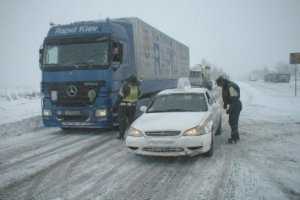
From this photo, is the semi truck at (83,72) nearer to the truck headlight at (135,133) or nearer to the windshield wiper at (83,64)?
the windshield wiper at (83,64)

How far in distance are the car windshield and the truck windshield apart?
253cm

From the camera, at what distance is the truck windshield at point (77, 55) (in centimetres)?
977

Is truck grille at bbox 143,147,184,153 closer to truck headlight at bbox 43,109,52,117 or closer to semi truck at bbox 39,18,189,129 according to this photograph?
semi truck at bbox 39,18,189,129

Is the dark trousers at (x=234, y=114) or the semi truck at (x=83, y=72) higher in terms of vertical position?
the semi truck at (x=83, y=72)

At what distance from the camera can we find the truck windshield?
977 centimetres

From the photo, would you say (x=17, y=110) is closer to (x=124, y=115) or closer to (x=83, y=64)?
(x=83, y=64)

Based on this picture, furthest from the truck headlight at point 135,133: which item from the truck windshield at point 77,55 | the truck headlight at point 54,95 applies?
the truck headlight at point 54,95

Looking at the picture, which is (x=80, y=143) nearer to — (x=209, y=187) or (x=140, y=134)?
(x=140, y=134)

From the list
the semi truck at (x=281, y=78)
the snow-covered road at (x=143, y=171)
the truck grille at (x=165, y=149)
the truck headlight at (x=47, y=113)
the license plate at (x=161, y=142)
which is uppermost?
the semi truck at (x=281, y=78)

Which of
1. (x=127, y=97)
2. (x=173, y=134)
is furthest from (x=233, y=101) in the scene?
(x=127, y=97)

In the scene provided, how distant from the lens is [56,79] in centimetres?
1005

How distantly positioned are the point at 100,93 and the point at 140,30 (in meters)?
3.77

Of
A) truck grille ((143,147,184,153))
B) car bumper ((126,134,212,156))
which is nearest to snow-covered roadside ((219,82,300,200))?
car bumper ((126,134,212,156))

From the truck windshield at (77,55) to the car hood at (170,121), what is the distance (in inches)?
129
